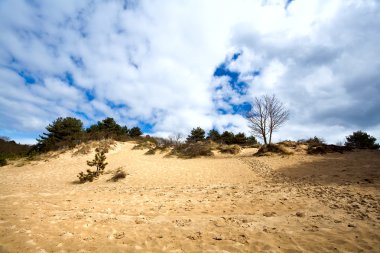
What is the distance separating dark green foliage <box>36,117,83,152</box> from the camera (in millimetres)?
27188

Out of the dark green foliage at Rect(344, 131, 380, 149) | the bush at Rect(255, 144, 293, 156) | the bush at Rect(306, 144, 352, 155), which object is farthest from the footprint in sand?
the dark green foliage at Rect(344, 131, 380, 149)

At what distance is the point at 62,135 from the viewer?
30578 millimetres

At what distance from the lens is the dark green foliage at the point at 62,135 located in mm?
27188

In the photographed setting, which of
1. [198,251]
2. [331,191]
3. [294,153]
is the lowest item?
[198,251]

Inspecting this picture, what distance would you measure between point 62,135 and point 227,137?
3050cm

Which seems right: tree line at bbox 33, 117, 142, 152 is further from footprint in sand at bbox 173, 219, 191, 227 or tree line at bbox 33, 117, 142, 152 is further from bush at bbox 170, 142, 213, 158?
footprint in sand at bbox 173, 219, 191, 227

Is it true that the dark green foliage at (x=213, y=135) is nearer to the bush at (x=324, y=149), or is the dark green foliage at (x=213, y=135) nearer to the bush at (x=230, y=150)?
the bush at (x=230, y=150)

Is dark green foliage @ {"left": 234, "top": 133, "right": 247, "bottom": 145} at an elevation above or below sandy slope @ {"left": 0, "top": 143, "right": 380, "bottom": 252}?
above

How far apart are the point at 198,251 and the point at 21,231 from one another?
4.50m

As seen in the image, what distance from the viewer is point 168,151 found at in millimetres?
25688

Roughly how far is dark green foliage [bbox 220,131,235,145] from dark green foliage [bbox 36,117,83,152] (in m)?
27.6

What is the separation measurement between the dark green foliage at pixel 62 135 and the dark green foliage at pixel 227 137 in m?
27.6

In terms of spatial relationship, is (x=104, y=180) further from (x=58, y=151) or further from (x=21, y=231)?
(x=58, y=151)

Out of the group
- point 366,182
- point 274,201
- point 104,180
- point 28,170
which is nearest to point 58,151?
point 28,170
